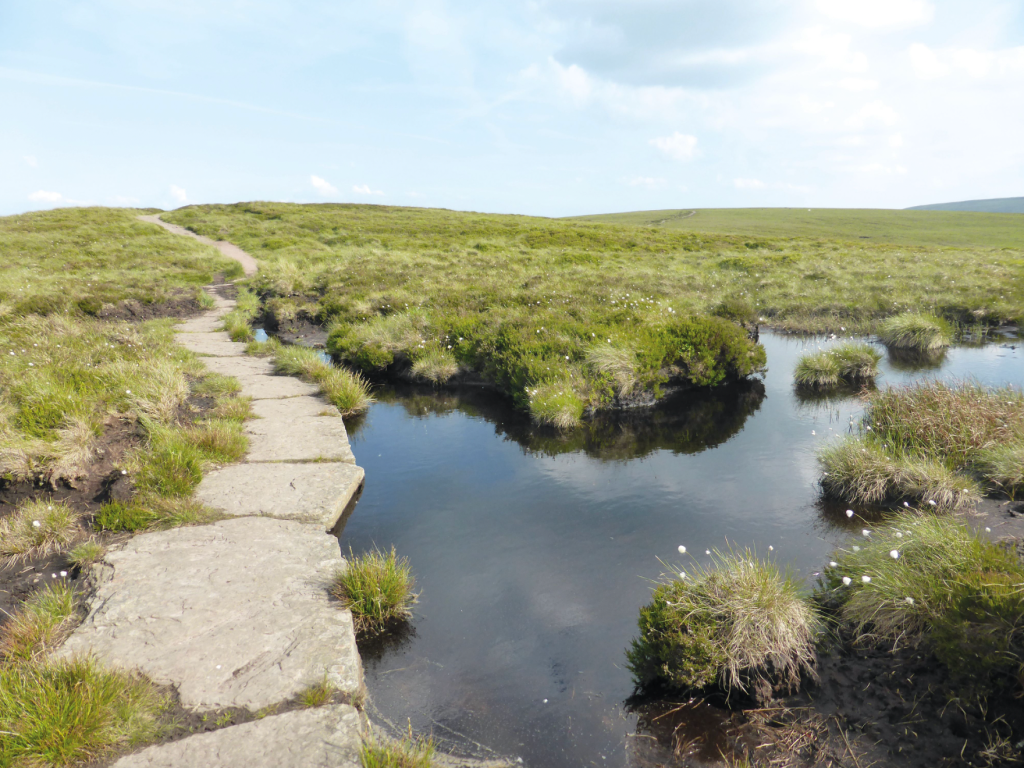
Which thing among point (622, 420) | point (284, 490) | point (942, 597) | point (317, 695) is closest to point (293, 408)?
point (284, 490)

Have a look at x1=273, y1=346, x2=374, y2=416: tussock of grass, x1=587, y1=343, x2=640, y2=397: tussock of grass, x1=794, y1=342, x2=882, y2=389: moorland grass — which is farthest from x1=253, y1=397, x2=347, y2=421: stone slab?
x1=794, y1=342, x2=882, y2=389: moorland grass

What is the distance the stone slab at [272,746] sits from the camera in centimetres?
325

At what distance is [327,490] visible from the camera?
6812 millimetres

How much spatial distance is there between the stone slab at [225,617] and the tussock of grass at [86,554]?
0.40 feet

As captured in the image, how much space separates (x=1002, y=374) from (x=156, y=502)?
16.6 meters

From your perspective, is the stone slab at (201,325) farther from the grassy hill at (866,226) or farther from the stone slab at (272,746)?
the grassy hill at (866,226)

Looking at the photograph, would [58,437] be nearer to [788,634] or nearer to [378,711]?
[378,711]

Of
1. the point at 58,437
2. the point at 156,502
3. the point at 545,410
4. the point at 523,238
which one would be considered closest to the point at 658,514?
the point at 545,410

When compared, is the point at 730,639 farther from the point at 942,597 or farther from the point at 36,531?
the point at 36,531

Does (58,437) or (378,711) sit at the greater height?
(58,437)

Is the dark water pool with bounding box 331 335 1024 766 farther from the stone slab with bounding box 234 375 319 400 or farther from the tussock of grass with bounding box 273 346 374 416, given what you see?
the stone slab with bounding box 234 375 319 400

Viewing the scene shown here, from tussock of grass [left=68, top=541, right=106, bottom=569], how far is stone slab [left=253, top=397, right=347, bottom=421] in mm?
3992

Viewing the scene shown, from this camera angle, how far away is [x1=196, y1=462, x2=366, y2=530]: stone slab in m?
6.26

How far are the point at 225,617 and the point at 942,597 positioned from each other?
554 cm
